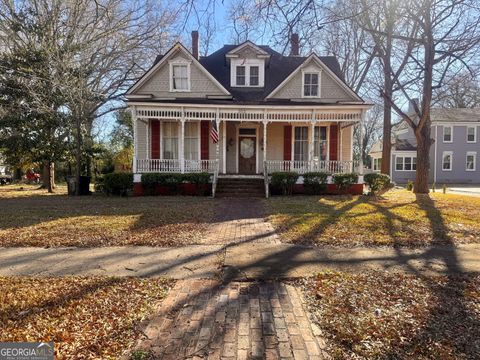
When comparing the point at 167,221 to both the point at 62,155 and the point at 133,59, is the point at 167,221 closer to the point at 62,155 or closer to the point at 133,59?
the point at 62,155

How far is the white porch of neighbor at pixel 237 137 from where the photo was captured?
15.7 metres

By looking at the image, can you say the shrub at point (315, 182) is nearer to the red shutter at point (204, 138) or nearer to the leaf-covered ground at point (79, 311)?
the red shutter at point (204, 138)

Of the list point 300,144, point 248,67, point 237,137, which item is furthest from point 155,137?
point 300,144

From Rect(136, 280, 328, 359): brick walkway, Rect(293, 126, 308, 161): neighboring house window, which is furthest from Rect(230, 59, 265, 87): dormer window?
Rect(136, 280, 328, 359): brick walkway

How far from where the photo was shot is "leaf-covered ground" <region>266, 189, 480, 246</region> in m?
6.77

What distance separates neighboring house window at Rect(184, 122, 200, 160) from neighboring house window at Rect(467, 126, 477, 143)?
3080 cm

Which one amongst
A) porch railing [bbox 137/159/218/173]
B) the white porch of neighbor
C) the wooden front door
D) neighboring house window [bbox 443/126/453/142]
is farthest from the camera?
neighboring house window [bbox 443/126/453/142]

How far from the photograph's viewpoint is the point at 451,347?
284 cm

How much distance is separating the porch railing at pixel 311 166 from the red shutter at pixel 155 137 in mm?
5868

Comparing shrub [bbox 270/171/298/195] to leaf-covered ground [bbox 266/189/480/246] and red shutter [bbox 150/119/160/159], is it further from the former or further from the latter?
red shutter [bbox 150/119/160/159]

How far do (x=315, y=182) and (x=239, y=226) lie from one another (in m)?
7.88

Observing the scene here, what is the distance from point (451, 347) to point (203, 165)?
48.2 ft

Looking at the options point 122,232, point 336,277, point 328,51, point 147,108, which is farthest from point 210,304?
point 328,51

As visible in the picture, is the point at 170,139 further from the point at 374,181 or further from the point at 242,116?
the point at 374,181
